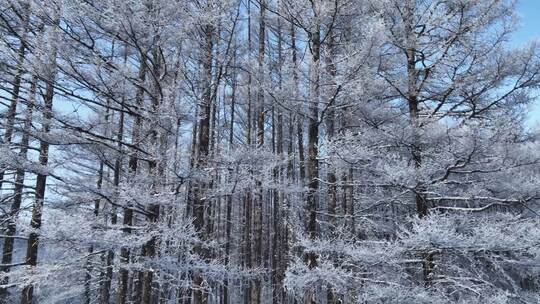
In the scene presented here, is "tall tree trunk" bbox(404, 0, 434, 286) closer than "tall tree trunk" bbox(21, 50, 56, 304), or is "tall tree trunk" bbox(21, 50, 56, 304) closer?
"tall tree trunk" bbox(21, 50, 56, 304)

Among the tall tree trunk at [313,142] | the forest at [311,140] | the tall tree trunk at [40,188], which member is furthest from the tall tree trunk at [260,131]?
the tall tree trunk at [40,188]

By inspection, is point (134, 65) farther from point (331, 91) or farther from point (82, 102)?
point (331, 91)

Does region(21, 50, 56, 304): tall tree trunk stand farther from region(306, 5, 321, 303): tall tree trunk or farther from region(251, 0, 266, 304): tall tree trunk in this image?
region(306, 5, 321, 303): tall tree trunk

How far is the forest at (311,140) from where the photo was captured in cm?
564

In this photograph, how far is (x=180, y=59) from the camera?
25.2ft

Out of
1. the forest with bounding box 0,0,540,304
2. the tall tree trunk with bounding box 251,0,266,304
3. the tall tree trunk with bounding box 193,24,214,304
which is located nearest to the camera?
the forest with bounding box 0,0,540,304

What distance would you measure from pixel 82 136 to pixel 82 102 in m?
0.55

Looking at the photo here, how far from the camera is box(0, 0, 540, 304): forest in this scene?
564 centimetres

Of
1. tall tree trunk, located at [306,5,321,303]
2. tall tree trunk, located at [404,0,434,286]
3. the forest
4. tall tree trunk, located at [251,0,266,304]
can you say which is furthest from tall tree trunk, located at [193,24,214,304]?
tall tree trunk, located at [404,0,434,286]

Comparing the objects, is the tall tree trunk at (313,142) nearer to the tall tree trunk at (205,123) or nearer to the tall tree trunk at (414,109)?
the tall tree trunk at (414,109)

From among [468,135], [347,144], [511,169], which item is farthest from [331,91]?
[511,169]

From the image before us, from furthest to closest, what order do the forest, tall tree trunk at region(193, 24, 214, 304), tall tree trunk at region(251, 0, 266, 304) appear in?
tall tree trunk at region(251, 0, 266, 304), tall tree trunk at region(193, 24, 214, 304), the forest

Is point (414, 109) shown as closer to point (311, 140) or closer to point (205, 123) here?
point (311, 140)

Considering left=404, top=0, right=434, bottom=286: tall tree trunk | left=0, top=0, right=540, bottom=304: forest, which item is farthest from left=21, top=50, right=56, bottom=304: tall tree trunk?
left=404, top=0, right=434, bottom=286: tall tree trunk
